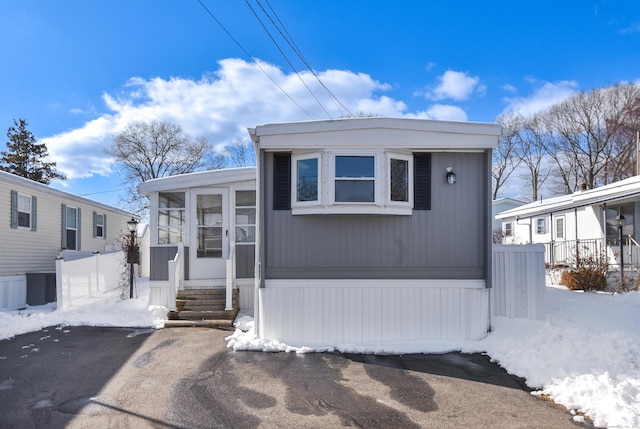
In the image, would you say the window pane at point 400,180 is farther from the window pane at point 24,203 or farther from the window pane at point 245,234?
the window pane at point 24,203

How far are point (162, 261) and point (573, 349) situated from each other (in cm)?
747

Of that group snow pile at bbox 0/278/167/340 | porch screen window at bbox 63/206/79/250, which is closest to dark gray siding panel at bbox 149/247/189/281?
snow pile at bbox 0/278/167/340

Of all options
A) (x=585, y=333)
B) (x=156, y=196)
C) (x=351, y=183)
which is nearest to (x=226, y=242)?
(x=156, y=196)

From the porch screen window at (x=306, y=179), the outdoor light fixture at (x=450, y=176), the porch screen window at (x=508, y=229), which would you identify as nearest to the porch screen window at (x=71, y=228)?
the porch screen window at (x=306, y=179)

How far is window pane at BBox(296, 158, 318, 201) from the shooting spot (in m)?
5.89

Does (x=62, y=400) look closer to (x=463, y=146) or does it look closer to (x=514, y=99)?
(x=463, y=146)

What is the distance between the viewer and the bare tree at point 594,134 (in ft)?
76.9

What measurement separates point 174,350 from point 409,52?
32.7ft

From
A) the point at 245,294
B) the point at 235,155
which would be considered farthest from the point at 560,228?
the point at 235,155

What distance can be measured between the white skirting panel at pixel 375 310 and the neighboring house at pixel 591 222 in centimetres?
603

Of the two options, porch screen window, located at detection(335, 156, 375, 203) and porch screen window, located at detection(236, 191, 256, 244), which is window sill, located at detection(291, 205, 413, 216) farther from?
porch screen window, located at detection(236, 191, 256, 244)

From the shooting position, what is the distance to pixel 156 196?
8594mm

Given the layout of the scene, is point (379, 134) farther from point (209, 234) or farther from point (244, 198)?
point (209, 234)

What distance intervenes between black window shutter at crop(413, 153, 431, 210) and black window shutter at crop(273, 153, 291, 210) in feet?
6.39
